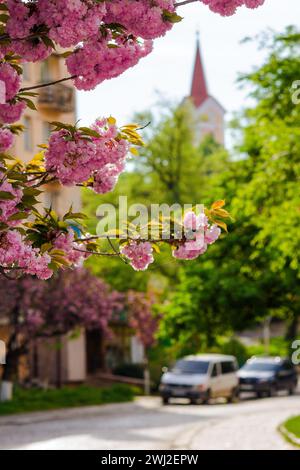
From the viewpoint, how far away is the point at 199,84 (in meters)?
113

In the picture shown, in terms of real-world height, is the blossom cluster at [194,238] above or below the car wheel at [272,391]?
above

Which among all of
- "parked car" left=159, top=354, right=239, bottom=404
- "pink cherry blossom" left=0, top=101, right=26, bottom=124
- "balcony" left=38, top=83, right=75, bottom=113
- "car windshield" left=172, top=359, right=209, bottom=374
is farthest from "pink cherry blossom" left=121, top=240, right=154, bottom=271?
"balcony" left=38, top=83, right=75, bottom=113

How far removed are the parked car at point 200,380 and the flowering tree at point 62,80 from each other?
94.9 ft

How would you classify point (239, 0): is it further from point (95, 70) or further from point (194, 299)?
point (194, 299)

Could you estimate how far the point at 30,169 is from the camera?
23.7 feet

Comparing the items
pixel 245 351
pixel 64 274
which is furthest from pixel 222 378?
pixel 245 351

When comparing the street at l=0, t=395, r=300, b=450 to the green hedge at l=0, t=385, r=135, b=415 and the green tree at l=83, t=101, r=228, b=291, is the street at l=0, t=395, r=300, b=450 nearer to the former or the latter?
the green hedge at l=0, t=385, r=135, b=415

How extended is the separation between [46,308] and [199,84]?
82.8 meters

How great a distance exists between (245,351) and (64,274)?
1094 inches

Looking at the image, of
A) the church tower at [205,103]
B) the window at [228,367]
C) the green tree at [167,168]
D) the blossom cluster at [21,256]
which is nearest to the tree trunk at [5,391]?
the window at [228,367]

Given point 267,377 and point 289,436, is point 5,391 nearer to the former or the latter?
point 267,377

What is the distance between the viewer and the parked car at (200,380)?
35.7m

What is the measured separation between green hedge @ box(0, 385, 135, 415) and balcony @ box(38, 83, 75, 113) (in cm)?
1260

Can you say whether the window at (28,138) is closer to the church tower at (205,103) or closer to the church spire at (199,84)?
the church tower at (205,103)
